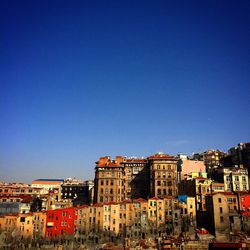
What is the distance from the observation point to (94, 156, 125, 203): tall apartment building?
92.2 m

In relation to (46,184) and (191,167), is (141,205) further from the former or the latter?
(46,184)

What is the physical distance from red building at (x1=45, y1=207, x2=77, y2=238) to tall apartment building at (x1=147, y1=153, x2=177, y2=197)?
24.9m

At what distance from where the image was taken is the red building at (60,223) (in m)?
78.9

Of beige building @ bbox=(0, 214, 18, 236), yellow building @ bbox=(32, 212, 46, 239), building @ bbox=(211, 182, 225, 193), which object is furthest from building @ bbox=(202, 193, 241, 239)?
beige building @ bbox=(0, 214, 18, 236)

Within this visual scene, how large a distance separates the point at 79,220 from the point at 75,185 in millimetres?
36569

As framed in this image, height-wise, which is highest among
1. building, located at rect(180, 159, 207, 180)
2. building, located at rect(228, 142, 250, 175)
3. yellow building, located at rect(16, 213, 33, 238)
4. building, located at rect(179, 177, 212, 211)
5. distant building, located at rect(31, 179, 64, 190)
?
building, located at rect(228, 142, 250, 175)

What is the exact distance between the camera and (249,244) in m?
67.4

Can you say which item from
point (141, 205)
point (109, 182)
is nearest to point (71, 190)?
point (109, 182)

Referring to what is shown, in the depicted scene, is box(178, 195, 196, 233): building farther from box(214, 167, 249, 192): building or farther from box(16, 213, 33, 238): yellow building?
box(16, 213, 33, 238): yellow building

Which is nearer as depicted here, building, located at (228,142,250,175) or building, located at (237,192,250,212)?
building, located at (237,192,250,212)

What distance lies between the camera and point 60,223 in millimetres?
79812

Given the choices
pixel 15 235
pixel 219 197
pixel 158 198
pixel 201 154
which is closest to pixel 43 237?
pixel 15 235

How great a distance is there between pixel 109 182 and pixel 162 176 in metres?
16.2

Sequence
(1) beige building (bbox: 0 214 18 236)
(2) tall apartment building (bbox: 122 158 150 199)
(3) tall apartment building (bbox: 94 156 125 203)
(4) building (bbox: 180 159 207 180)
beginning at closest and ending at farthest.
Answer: (1) beige building (bbox: 0 214 18 236), (3) tall apartment building (bbox: 94 156 125 203), (2) tall apartment building (bbox: 122 158 150 199), (4) building (bbox: 180 159 207 180)
